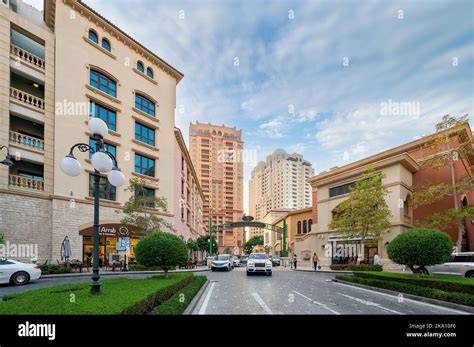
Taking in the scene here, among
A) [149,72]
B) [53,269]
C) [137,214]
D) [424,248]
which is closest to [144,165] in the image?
[137,214]

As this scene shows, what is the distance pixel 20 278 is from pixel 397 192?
30164 mm

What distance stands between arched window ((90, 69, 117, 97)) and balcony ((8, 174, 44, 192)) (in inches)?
396

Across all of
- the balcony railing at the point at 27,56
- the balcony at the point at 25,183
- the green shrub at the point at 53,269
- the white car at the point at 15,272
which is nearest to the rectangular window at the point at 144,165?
the balcony at the point at 25,183

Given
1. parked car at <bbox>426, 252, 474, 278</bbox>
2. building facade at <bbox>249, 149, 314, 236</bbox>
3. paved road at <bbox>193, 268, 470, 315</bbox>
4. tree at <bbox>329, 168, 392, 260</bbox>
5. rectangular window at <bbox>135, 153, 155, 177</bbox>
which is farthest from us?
building facade at <bbox>249, 149, 314, 236</bbox>

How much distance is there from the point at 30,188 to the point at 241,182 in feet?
381

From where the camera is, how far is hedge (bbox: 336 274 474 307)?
332 inches

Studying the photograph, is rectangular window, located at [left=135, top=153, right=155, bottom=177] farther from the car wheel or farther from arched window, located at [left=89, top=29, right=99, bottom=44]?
the car wheel

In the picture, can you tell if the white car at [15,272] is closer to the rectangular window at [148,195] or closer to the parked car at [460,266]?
the rectangular window at [148,195]

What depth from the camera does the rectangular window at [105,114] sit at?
83.9 ft

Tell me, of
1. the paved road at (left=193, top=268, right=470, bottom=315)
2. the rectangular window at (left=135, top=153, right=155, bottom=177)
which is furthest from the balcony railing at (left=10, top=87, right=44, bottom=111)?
the paved road at (left=193, top=268, right=470, bottom=315)

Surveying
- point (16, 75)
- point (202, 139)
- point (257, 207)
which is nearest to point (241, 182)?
point (202, 139)

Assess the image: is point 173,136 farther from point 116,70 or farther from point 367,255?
point 367,255
